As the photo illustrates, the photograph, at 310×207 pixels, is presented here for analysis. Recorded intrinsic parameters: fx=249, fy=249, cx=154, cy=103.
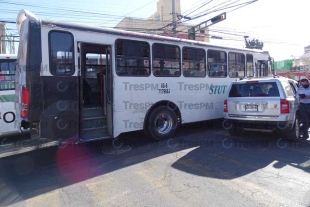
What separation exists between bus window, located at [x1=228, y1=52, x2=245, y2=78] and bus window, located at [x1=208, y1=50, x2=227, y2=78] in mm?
292

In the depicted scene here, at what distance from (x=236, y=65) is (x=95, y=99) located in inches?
210

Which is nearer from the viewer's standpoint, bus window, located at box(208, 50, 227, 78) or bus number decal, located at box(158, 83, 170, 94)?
bus number decal, located at box(158, 83, 170, 94)

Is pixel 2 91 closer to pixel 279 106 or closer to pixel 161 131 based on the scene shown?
pixel 161 131

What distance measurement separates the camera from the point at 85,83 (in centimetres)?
714

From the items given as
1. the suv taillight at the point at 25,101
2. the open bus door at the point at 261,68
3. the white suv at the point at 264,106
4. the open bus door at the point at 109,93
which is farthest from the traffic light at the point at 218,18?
the suv taillight at the point at 25,101

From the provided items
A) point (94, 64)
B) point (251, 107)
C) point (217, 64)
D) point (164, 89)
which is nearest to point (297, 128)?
point (251, 107)

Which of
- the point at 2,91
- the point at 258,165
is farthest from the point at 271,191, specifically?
the point at 2,91

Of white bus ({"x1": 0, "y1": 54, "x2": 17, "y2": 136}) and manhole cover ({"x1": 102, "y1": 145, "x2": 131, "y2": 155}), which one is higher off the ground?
white bus ({"x1": 0, "y1": 54, "x2": 17, "y2": 136})

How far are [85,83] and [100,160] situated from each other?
256 centimetres

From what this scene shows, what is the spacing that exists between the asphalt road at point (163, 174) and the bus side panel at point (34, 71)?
1223 millimetres

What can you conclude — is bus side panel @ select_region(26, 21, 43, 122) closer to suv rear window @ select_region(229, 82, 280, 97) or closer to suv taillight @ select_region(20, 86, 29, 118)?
suv taillight @ select_region(20, 86, 29, 118)

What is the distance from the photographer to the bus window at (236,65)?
9062 mm

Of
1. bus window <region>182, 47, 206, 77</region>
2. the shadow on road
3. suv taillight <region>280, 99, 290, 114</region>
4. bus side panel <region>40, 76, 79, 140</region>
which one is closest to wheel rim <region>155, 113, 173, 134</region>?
the shadow on road

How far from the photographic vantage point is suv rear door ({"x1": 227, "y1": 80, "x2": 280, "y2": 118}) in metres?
6.40
